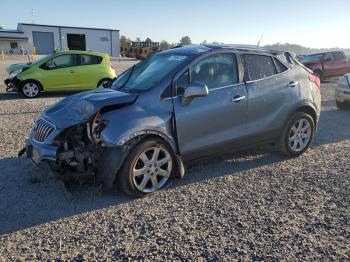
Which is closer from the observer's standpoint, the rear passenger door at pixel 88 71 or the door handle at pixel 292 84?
the door handle at pixel 292 84

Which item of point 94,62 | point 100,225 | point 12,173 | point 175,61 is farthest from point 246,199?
point 94,62

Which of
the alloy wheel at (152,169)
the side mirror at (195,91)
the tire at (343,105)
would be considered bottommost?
the alloy wheel at (152,169)

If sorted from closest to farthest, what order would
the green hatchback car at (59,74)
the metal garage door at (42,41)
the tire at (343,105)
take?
1. the tire at (343,105)
2. the green hatchback car at (59,74)
3. the metal garage door at (42,41)

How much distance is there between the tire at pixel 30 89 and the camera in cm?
1114

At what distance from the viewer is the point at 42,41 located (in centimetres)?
5469

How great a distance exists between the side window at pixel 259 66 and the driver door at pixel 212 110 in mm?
241

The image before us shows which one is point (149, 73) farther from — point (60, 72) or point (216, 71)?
point (60, 72)

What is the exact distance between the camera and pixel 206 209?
3.79m

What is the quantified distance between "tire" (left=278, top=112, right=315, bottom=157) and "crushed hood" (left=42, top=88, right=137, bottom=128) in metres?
2.63

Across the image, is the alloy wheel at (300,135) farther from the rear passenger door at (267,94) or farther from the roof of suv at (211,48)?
the roof of suv at (211,48)

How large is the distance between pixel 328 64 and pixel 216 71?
15069 mm

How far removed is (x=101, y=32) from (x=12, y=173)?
5673cm

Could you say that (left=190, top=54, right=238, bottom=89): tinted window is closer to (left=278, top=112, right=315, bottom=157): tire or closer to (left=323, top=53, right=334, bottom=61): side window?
(left=278, top=112, right=315, bottom=157): tire

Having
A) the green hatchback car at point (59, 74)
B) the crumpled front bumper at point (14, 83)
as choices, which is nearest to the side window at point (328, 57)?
the green hatchback car at point (59, 74)
